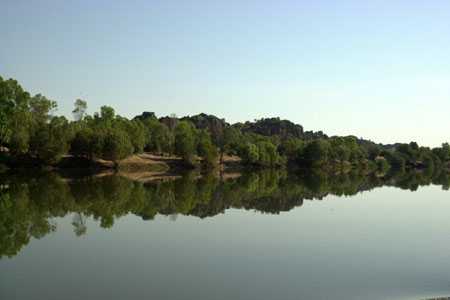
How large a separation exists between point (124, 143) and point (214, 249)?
6625 cm

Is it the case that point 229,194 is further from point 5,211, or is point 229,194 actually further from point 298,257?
point 298,257

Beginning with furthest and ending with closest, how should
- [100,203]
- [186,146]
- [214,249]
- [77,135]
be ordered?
[186,146] < [77,135] < [100,203] < [214,249]

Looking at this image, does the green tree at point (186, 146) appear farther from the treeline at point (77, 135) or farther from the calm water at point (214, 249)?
the calm water at point (214, 249)

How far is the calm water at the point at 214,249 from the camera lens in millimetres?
17047

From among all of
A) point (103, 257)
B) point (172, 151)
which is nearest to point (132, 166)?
point (172, 151)

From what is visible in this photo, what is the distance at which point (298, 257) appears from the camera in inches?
894

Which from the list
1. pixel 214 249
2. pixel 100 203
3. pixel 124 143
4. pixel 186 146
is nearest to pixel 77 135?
pixel 124 143

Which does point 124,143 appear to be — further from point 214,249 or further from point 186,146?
point 214,249

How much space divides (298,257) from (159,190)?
33921 mm

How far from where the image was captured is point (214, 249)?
24266mm

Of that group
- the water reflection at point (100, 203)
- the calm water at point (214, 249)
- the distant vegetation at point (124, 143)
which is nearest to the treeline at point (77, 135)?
the distant vegetation at point (124, 143)

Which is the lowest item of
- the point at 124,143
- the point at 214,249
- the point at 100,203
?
the point at 214,249

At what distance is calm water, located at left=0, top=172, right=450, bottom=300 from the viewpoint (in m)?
17.0

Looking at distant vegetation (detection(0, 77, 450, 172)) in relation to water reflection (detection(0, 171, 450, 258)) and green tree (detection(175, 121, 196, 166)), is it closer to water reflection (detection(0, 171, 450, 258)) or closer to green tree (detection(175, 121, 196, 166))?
green tree (detection(175, 121, 196, 166))
